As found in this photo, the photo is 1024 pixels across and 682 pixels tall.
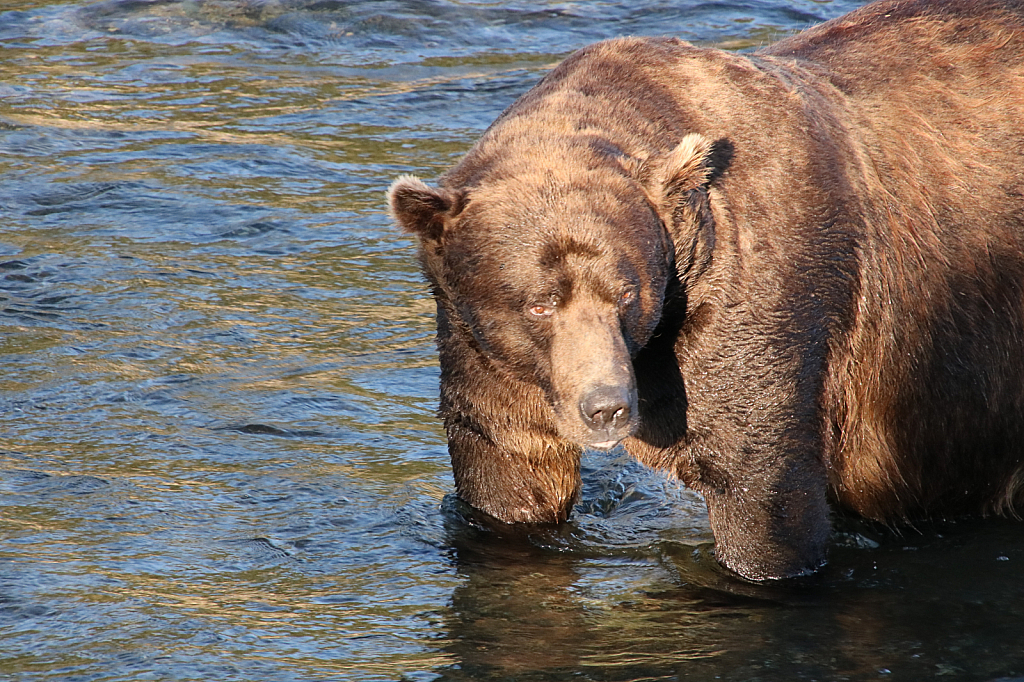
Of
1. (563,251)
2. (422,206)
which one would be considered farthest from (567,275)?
(422,206)

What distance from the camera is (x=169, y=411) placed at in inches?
291

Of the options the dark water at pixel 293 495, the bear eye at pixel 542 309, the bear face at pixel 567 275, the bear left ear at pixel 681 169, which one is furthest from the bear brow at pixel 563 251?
the dark water at pixel 293 495

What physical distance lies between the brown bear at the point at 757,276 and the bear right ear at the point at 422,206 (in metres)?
0.01

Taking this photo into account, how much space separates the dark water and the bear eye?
1333 mm

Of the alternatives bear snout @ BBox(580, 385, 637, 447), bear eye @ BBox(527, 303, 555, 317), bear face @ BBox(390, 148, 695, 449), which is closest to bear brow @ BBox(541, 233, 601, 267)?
bear face @ BBox(390, 148, 695, 449)

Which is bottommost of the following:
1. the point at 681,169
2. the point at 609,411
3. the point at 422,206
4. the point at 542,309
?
the point at 609,411

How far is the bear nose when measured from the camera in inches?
189

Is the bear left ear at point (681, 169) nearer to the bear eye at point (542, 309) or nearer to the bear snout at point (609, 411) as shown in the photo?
the bear eye at point (542, 309)

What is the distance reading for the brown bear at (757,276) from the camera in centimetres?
501

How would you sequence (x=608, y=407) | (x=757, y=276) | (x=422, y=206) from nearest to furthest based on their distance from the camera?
(x=608, y=407)
(x=422, y=206)
(x=757, y=276)

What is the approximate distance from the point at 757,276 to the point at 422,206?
1302mm

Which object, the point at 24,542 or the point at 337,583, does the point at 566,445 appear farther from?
the point at 24,542

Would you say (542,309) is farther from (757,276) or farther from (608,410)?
(757,276)

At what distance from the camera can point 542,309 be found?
197 inches
